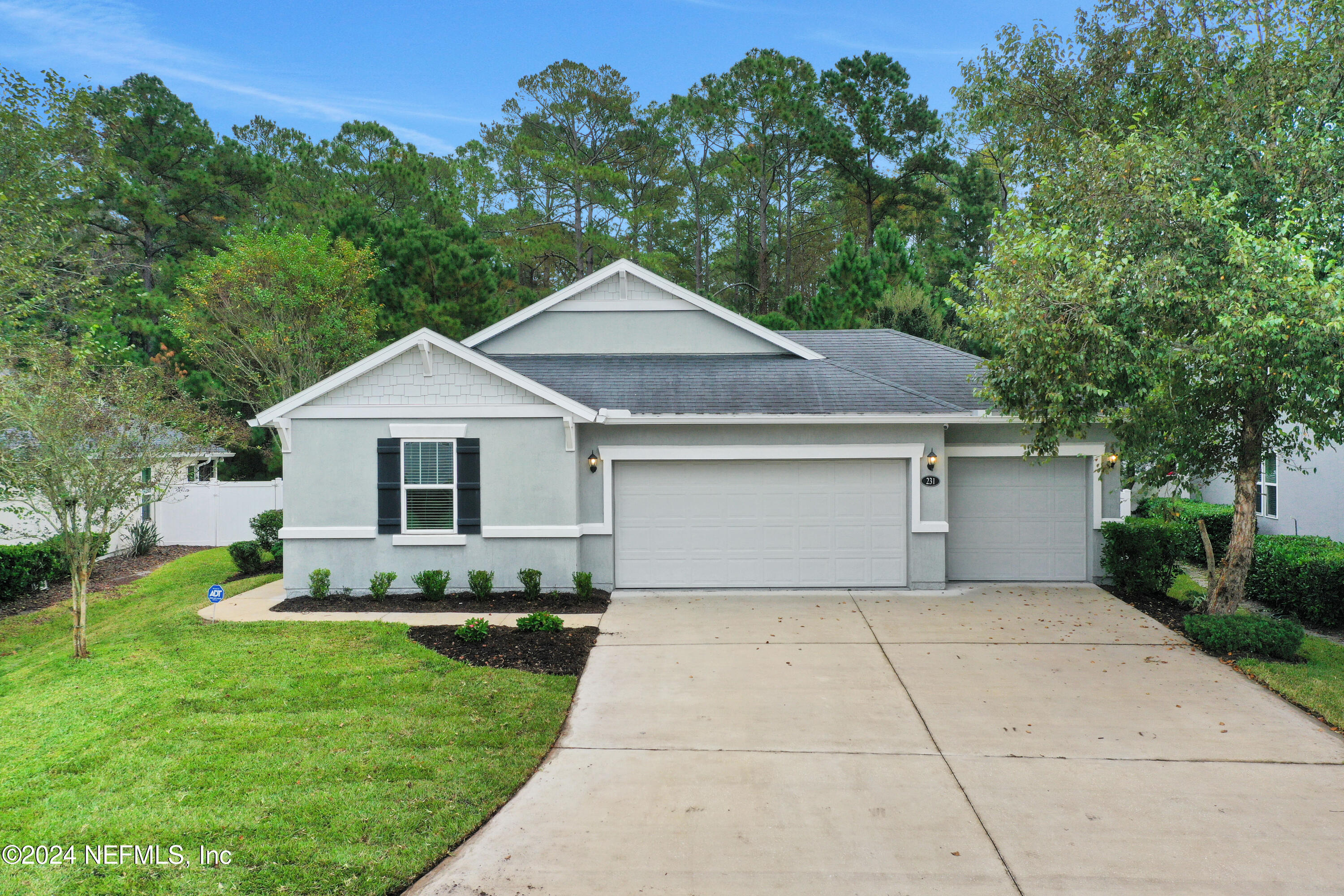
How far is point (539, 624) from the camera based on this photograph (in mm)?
8469

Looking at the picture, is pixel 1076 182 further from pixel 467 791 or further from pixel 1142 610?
pixel 467 791

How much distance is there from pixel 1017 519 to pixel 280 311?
1664 centimetres

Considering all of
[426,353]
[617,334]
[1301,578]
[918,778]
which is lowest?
[918,778]

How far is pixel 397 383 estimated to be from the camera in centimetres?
1012

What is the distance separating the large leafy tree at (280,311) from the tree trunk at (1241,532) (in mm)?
17703

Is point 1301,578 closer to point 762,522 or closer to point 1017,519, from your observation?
point 1017,519

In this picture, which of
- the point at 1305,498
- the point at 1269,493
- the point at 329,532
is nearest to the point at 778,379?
the point at 329,532

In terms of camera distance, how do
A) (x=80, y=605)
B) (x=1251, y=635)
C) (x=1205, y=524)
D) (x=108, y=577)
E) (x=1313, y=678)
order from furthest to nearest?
(x=108, y=577), (x=1205, y=524), (x=80, y=605), (x=1251, y=635), (x=1313, y=678)

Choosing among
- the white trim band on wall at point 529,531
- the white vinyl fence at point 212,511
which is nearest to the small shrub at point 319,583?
the white trim band on wall at point 529,531

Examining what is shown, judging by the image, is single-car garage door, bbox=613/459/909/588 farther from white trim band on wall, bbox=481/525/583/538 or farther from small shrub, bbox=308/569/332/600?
small shrub, bbox=308/569/332/600

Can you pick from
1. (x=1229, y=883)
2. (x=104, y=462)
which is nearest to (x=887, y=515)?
(x=1229, y=883)

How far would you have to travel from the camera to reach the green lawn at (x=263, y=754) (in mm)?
4008

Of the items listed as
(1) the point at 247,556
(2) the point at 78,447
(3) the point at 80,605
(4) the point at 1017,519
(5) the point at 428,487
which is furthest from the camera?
(1) the point at 247,556

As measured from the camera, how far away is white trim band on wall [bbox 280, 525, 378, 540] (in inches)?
402
